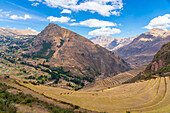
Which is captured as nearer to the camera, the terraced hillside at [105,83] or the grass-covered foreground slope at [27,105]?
the grass-covered foreground slope at [27,105]

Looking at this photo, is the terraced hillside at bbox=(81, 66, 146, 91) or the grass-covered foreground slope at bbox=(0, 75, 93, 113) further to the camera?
the terraced hillside at bbox=(81, 66, 146, 91)

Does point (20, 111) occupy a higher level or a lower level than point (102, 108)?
higher

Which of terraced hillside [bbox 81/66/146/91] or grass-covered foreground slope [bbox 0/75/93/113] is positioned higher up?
grass-covered foreground slope [bbox 0/75/93/113]

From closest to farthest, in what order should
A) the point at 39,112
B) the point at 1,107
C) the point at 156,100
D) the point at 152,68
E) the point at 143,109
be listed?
the point at 1,107 → the point at 39,112 → the point at 143,109 → the point at 156,100 → the point at 152,68

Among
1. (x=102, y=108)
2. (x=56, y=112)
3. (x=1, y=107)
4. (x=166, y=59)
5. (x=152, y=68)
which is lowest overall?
(x=102, y=108)

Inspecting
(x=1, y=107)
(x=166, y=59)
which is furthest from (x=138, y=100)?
(x=166, y=59)

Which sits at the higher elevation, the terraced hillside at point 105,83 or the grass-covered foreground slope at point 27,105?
the grass-covered foreground slope at point 27,105

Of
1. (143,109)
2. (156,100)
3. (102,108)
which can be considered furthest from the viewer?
(156,100)

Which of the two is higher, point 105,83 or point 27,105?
point 27,105

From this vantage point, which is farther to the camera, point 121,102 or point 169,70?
point 169,70

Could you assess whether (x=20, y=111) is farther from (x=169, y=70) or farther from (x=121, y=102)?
(x=169, y=70)

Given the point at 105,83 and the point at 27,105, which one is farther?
the point at 105,83
